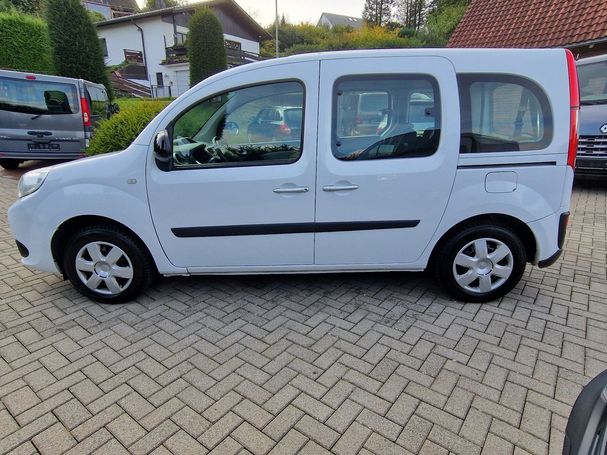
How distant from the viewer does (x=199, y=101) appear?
2.88 m

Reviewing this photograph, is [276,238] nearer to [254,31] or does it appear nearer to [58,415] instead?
[58,415]

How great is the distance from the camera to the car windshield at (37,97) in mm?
7398

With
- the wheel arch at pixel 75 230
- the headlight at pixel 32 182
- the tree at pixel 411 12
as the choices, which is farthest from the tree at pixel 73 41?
the tree at pixel 411 12

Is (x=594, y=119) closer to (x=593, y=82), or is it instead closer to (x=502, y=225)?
(x=593, y=82)

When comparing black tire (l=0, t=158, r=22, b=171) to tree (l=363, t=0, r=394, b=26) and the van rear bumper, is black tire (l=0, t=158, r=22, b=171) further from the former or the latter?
tree (l=363, t=0, r=394, b=26)

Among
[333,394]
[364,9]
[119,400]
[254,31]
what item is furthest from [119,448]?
[364,9]

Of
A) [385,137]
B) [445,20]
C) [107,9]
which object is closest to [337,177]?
[385,137]

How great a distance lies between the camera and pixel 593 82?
7234mm

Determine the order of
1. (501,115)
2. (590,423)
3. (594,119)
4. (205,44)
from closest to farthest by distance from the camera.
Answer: (590,423) → (501,115) → (594,119) → (205,44)

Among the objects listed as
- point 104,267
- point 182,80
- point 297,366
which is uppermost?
point 182,80

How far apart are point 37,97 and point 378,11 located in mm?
55079

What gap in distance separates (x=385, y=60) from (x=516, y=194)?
139cm

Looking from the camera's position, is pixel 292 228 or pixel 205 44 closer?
pixel 292 228

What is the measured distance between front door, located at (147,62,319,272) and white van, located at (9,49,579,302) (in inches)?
0.4
